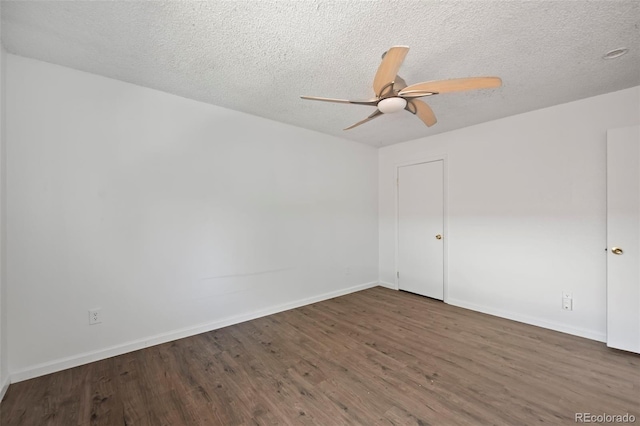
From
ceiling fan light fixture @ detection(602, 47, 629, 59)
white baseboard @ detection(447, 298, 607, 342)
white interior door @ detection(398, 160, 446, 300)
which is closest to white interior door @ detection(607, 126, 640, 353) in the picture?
white baseboard @ detection(447, 298, 607, 342)

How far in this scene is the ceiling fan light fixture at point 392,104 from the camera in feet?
5.96

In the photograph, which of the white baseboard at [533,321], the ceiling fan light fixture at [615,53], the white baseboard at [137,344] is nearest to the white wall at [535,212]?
the white baseboard at [533,321]

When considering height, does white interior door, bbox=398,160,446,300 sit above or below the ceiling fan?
below

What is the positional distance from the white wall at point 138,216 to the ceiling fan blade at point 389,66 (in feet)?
6.39

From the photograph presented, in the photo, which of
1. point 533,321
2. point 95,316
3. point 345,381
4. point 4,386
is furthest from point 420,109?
point 4,386

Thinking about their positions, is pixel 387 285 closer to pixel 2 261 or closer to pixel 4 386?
pixel 4 386

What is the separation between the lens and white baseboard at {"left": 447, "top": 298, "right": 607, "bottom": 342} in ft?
8.59

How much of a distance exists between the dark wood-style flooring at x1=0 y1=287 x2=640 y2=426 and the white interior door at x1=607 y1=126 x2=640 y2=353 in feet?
0.84

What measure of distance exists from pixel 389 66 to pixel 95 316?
3.03 meters

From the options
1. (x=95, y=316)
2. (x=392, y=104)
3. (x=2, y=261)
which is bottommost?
(x=95, y=316)

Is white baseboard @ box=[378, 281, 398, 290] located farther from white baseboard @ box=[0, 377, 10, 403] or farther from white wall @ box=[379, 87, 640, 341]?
white baseboard @ box=[0, 377, 10, 403]

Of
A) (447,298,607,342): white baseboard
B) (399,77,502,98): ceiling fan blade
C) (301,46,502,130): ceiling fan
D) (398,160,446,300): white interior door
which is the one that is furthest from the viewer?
(398,160,446,300): white interior door

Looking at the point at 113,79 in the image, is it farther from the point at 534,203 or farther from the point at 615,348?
the point at 615,348

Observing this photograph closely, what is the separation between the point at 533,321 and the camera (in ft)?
9.74
